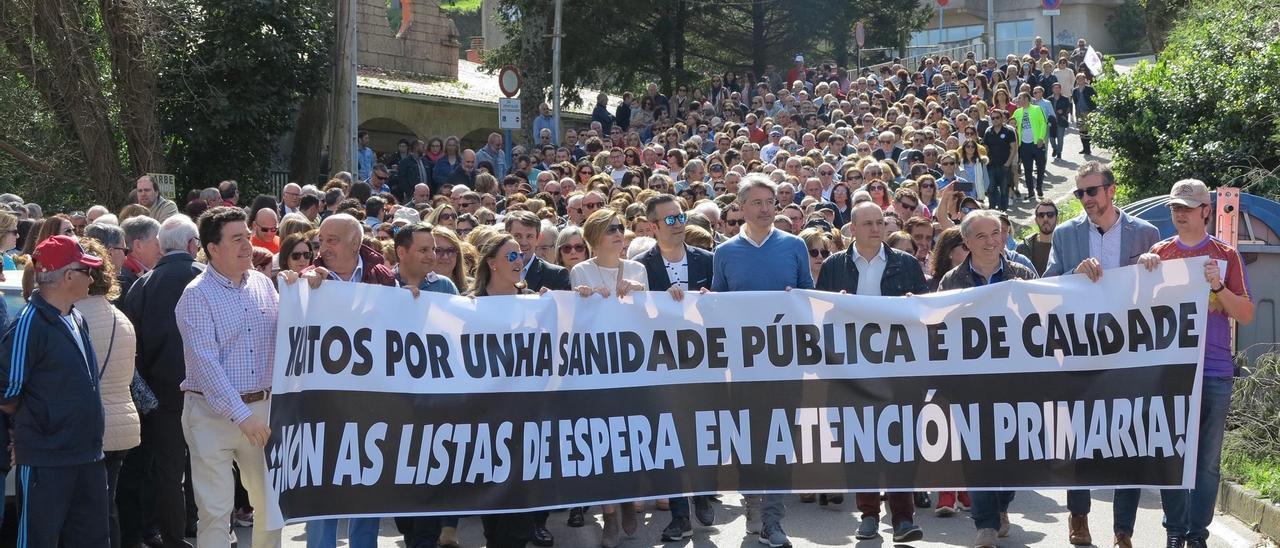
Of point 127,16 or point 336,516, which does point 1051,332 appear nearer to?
point 336,516

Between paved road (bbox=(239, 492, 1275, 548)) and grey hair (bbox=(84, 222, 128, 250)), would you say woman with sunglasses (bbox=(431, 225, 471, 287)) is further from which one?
grey hair (bbox=(84, 222, 128, 250))

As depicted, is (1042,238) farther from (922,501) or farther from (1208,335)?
(1208,335)

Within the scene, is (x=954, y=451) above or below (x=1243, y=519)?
above

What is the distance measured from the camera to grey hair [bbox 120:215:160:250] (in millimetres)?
7973

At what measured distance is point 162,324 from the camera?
7.22m

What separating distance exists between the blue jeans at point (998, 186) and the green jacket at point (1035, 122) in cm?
143

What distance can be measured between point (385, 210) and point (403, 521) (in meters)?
7.67

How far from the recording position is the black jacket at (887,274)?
25.7 feet

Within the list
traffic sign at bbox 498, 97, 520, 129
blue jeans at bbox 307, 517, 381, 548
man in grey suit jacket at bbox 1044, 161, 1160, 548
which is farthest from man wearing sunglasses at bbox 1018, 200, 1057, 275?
traffic sign at bbox 498, 97, 520, 129

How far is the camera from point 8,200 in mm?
13008

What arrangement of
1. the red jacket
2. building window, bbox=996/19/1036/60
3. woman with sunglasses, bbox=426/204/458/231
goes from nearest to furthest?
the red jacket
woman with sunglasses, bbox=426/204/458/231
building window, bbox=996/19/1036/60

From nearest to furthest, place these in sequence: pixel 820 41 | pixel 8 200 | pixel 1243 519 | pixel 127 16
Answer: pixel 1243 519, pixel 8 200, pixel 127 16, pixel 820 41

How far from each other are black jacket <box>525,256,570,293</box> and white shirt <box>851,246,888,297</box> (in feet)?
5.42

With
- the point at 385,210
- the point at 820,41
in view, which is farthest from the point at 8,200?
the point at 820,41
